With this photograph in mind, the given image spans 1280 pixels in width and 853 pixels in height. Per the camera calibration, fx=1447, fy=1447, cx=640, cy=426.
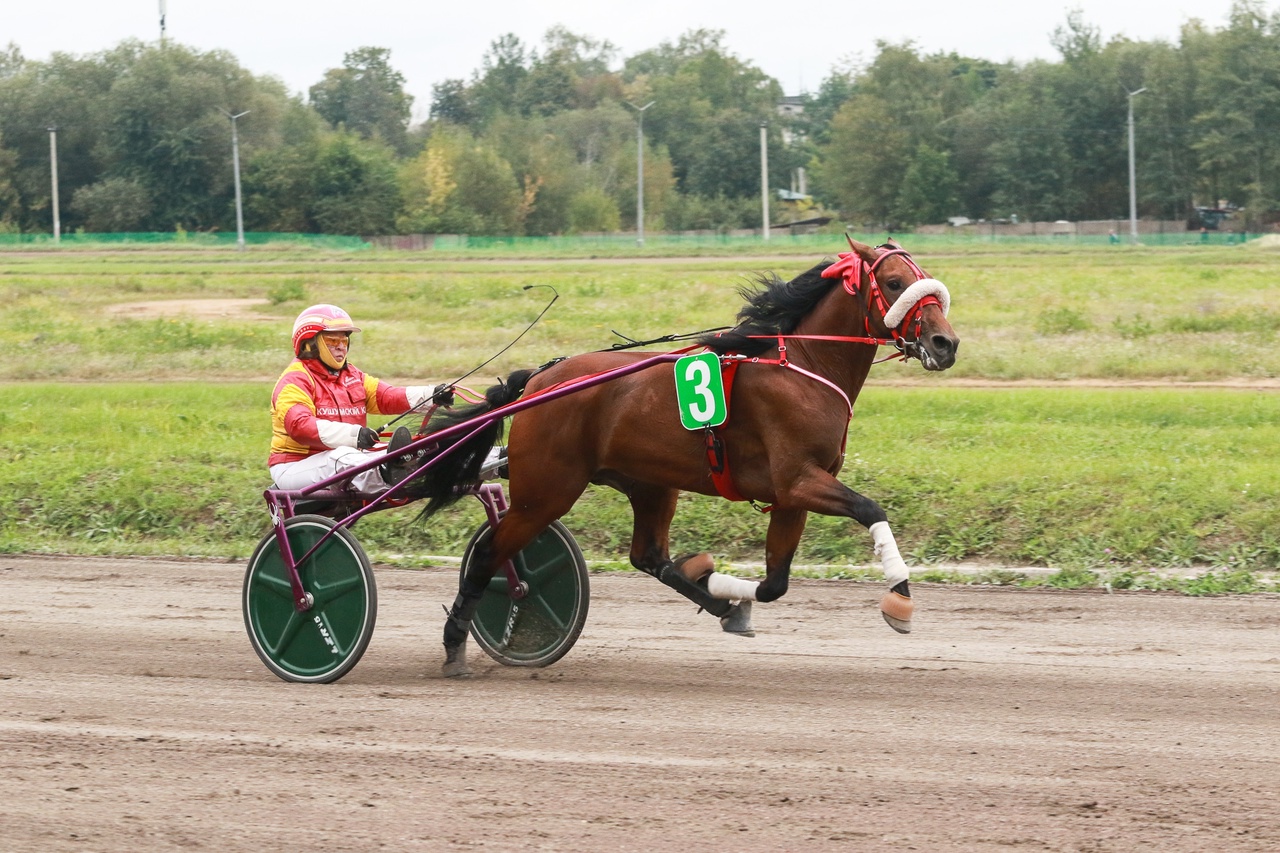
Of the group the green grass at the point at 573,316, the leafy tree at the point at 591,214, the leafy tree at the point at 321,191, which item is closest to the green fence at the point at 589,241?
the leafy tree at the point at 321,191

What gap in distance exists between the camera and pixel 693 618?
7.17m

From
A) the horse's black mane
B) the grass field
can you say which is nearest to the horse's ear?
the horse's black mane

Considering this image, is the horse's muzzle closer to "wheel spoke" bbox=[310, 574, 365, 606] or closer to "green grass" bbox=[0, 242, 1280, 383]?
"wheel spoke" bbox=[310, 574, 365, 606]

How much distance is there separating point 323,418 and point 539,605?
1.21 meters

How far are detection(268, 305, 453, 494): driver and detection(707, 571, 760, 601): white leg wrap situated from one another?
136 centimetres

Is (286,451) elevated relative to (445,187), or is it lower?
lower

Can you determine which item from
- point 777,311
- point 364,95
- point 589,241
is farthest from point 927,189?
point 777,311

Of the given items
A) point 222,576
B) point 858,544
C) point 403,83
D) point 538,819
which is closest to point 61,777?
point 538,819

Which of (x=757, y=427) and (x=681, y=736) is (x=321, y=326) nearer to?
(x=757, y=427)

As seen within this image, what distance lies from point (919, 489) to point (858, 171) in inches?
2193

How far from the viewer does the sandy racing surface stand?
13.1 ft

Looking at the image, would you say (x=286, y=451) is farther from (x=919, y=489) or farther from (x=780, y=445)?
(x=919, y=489)

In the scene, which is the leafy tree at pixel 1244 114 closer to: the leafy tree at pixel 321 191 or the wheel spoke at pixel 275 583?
the leafy tree at pixel 321 191

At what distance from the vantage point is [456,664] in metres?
5.98
